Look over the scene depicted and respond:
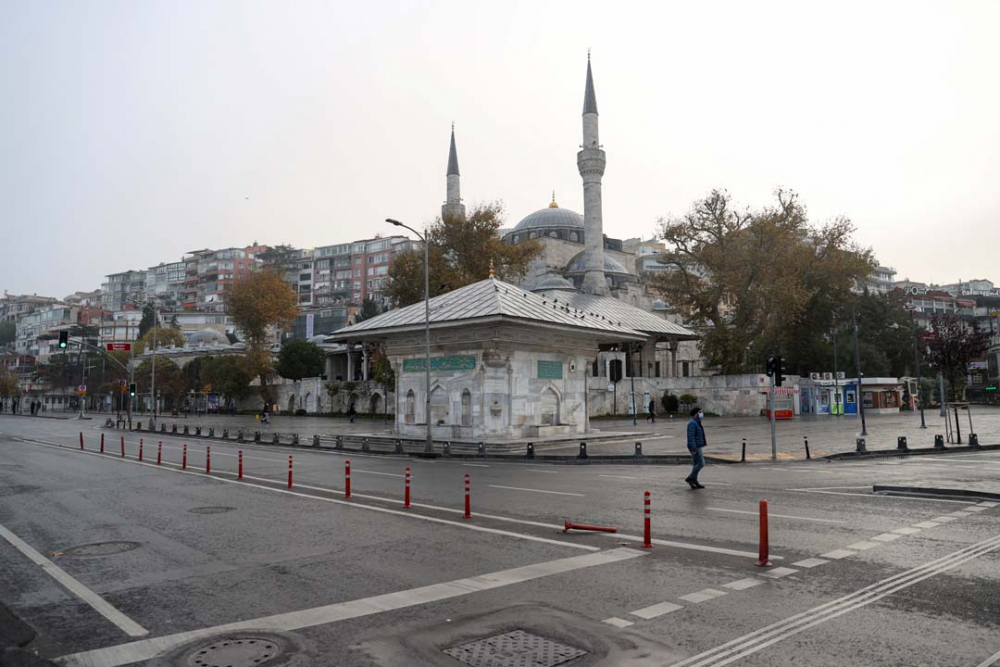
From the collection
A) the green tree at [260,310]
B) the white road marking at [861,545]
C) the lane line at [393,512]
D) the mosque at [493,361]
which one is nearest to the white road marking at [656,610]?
the lane line at [393,512]

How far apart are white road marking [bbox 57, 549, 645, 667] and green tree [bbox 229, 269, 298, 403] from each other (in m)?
62.7

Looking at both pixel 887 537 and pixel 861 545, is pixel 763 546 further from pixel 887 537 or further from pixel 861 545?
pixel 887 537

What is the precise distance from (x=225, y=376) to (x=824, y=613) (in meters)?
76.4

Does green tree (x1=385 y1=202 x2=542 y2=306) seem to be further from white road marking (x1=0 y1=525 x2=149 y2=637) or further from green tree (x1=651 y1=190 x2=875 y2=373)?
white road marking (x1=0 y1=525 x2=149 y2=637)

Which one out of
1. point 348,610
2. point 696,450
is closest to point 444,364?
point 696,450

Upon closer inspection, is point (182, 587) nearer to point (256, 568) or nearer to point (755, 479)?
point (256, 568)

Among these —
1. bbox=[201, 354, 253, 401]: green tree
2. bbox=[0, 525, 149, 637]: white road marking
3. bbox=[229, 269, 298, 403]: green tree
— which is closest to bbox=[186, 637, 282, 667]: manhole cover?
bbox=[0, 525, 149, 637]: white road marking

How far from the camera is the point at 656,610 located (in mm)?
6305

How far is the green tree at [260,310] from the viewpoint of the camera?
6612 centimetres

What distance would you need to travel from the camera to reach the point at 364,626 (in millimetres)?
5930

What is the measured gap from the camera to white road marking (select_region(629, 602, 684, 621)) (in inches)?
243

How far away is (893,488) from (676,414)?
41427 mm

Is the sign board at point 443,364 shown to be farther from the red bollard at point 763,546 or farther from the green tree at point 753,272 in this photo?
the green tree at point 753,272

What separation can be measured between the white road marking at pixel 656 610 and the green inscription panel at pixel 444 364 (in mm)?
21813
